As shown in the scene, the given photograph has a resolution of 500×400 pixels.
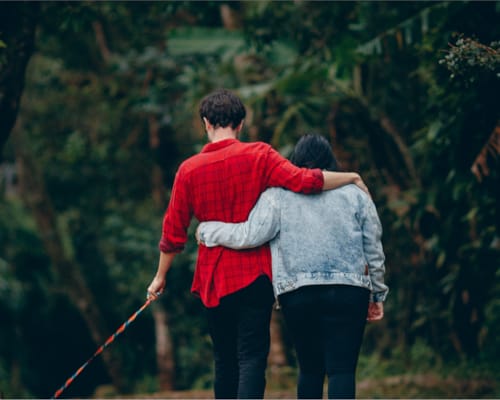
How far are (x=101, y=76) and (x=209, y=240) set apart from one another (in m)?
10.8

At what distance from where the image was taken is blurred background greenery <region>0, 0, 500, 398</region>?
730cm

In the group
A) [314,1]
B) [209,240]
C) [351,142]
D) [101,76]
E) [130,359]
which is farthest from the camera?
[130,359]

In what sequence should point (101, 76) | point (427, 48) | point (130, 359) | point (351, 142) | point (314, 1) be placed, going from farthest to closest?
point (130, 359), point (101, 76), point (351, 142), point (314, 1), point (427, 48)

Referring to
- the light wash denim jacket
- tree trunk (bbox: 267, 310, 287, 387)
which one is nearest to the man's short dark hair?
the light wash denim jacket

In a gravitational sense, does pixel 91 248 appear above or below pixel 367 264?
below

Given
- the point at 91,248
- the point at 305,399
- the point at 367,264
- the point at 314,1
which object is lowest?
the point at 91,248

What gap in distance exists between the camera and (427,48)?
7.69 metres

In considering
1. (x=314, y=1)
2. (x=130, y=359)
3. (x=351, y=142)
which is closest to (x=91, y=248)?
(x=130, y=359)

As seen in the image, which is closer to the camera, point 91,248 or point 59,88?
point 59,88

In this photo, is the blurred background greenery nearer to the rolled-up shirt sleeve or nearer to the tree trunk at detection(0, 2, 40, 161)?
the tree trunk at detection(0, 2, 40, 161)

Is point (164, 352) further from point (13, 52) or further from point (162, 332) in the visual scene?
point (13, 52)

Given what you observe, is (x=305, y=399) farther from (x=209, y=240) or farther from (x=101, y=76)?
(x=101, y=76)

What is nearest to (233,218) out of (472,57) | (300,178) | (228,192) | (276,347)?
(228,192)

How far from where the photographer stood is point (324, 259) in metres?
4.18
